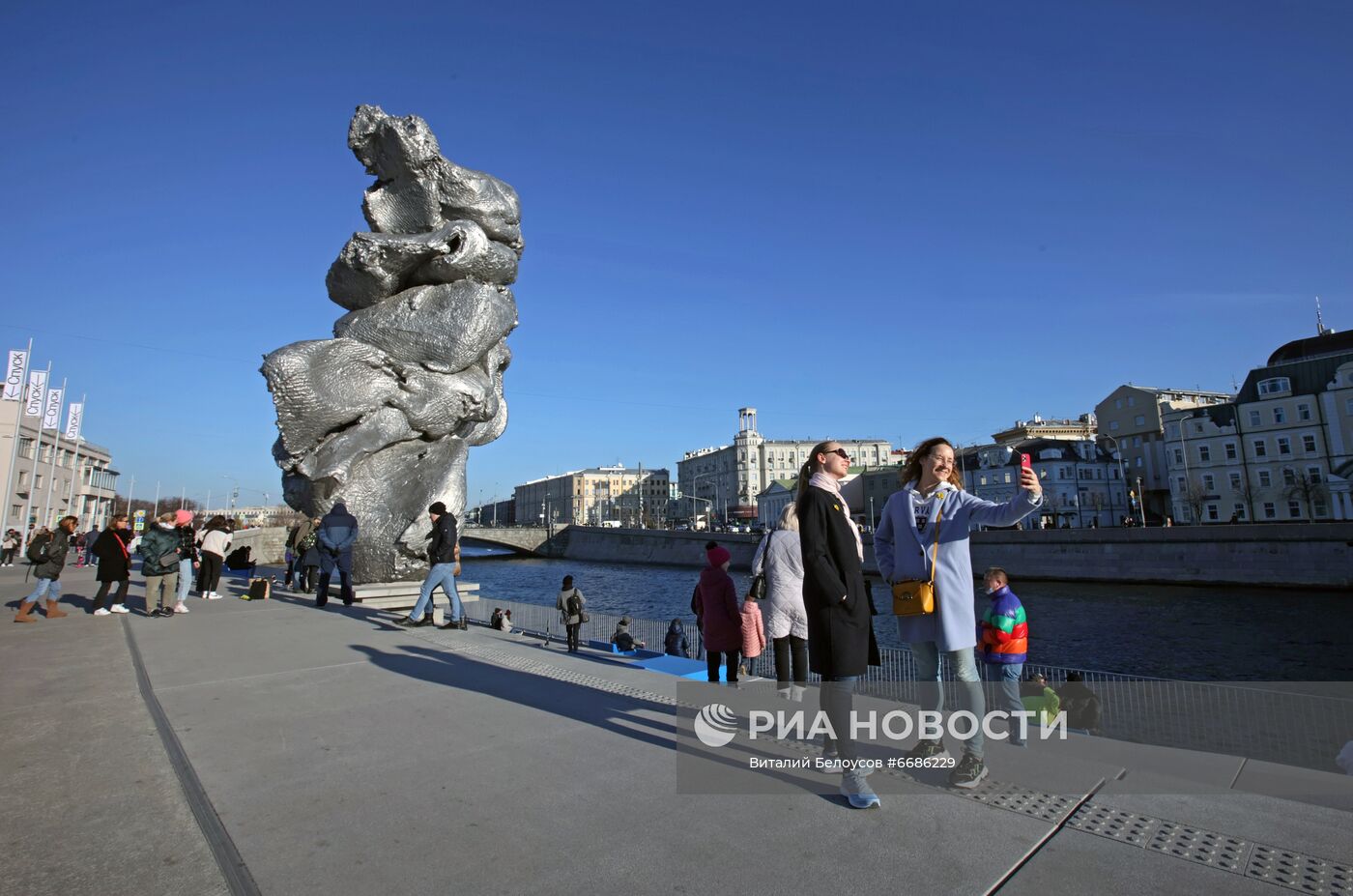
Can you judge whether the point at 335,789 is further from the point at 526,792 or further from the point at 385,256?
the point at 385,256

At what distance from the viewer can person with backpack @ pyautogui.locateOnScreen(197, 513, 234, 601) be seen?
12.7m

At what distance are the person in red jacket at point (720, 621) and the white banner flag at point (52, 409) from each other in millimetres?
46895

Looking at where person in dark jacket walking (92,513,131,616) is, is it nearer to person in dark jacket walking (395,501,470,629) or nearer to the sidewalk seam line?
person in dark jacket walking (395,501,470,629)

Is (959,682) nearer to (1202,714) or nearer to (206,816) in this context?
(206,816)

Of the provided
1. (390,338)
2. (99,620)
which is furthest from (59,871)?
(390,338)

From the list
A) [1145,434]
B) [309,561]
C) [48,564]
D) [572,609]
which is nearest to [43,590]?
[48,564]

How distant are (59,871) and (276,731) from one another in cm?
180

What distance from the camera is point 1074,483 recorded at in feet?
216

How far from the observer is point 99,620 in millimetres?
9539

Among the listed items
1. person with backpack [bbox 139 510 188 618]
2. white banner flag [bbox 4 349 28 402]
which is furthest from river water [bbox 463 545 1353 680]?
white banner flag [bbox 4 349 28 402]

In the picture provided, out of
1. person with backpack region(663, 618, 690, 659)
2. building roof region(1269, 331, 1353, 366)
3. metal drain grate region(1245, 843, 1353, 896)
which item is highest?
building roof region(1269, 331, 1353, 366)

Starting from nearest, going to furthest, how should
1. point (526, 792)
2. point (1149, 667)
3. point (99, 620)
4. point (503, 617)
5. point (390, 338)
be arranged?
point (526, 792) < point (99, 620) < point (503, 617) < point (390, 338) < point (1149, 667)

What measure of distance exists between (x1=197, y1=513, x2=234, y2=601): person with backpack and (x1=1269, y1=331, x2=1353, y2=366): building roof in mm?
68954

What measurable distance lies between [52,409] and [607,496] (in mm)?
107987
